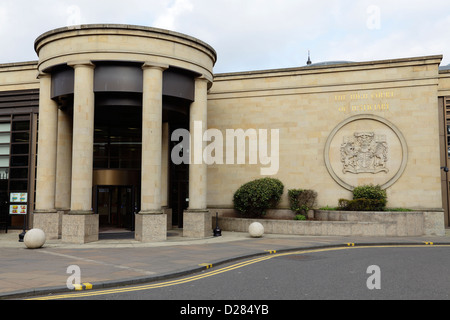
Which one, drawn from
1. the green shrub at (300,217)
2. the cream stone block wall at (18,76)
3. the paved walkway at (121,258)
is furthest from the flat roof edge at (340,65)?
the cream stone block wall at (18,76)

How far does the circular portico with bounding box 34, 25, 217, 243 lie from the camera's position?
18.3m

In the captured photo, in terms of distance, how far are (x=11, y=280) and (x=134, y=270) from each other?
306 centimetres

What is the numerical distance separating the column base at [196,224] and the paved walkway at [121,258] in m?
0.65

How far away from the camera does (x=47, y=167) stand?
20.3m

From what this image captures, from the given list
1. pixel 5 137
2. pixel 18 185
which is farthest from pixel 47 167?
pixel 5 137

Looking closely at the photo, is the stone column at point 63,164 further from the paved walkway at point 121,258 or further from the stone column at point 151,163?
the stone column at point 151,163


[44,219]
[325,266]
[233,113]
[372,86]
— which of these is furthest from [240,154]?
[325,266]

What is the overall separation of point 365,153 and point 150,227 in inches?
523

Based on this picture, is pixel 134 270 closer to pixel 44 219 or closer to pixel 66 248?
pixel 66 248

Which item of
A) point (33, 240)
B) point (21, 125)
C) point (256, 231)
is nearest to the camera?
point (33, 240)

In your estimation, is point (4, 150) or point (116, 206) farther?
point (4, 150)

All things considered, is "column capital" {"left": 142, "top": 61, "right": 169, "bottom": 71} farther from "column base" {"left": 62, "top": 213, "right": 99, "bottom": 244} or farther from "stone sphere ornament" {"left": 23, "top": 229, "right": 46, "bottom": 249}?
"stone sphere ornament" {"left": 23, "top": 229, "right": 46, "bottom": 249}

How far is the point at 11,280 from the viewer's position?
384 inches

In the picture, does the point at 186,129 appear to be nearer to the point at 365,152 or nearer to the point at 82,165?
the point at 82,165
